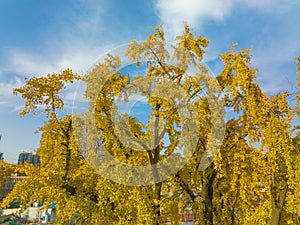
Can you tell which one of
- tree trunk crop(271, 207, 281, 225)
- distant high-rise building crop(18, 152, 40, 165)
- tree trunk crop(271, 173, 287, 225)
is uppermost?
distant high-rise building crop(18, 152, 40, 165)

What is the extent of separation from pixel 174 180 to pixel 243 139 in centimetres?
389

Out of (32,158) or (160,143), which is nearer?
(160,143)

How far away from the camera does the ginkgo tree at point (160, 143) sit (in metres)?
9.52

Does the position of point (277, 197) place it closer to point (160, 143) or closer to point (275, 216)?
point (275, 216)

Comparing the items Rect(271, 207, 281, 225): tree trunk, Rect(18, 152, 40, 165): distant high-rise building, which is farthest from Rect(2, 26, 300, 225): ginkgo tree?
Rect(18, 152, 40, 165): distant high-rise building

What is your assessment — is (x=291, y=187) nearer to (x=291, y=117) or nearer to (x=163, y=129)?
(x=291, y=117)

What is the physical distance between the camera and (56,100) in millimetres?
10008

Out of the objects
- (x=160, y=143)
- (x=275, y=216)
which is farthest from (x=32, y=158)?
(x=275, y=216)

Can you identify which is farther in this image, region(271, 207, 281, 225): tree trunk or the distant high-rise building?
the distant high-rise building

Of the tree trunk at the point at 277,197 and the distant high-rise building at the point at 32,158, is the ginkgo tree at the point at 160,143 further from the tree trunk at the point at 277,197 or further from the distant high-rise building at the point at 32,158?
the distant high-rise building at the point at 32,158

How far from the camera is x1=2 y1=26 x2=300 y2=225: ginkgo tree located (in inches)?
375

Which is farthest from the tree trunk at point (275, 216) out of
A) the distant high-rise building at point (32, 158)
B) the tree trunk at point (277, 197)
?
the distant high-rise building at point (32, 158)

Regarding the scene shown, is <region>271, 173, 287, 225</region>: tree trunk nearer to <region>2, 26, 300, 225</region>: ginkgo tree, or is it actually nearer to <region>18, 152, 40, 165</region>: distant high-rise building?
<region>2, 26, 300, 225</region>: ginkgo tree

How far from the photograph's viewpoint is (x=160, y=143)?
11586mm
